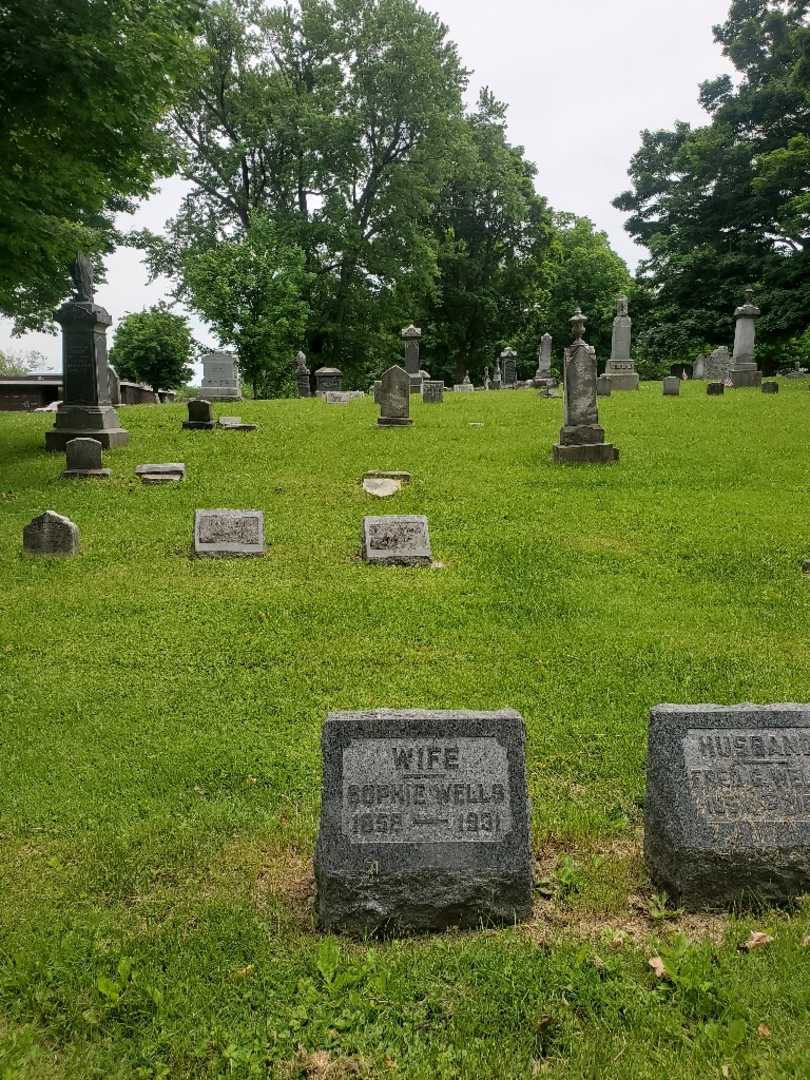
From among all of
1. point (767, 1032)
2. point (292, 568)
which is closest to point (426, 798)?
point (767, 1032)

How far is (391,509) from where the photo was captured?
39.5 ft

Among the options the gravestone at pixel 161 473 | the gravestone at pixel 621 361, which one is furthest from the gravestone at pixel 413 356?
the gravestone at pixel 161 473

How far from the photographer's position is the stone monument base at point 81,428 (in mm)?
16109

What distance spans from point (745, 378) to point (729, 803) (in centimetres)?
2689

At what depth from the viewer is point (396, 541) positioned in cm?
971

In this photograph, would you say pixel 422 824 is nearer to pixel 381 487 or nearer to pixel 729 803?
pixel 729 803

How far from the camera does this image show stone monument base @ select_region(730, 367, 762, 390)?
27.8 metres

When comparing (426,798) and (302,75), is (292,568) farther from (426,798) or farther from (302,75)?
(302,75)

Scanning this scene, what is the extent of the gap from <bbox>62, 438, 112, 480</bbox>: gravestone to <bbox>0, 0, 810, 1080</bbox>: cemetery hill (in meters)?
0.06

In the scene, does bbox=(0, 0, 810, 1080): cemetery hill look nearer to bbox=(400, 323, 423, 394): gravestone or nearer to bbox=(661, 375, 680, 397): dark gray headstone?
bbox=(661, 375, 680, 397): dark gray headstone

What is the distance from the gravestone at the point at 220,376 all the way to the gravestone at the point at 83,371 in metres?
10.3

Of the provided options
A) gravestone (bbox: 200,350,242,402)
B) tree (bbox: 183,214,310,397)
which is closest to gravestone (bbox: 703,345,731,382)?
tree (bbox: 183,214,310,397)

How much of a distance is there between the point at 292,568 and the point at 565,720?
452 cm

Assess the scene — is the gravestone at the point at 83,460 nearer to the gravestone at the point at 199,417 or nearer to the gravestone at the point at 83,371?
the gravestone at the point at 83,371
